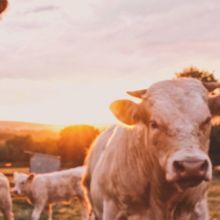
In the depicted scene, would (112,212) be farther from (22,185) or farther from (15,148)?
(15,148)

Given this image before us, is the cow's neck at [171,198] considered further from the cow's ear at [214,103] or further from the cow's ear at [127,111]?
the cow's ear at [214,103]

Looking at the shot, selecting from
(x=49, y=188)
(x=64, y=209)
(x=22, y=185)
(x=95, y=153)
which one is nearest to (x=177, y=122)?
(x=95, y=153)

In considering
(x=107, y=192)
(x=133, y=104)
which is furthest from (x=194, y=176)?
(x=107, y=192)

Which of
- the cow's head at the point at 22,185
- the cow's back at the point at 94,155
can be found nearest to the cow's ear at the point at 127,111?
the cow's back at the point at 94,155

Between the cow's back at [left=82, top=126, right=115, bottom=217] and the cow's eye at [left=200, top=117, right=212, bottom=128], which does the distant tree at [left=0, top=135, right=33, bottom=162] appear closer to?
the cow's back at [left=82, top=126, right=115, bottom=217]

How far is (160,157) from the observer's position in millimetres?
6980

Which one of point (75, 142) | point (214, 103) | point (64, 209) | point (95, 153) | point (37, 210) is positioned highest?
point (214, 103)

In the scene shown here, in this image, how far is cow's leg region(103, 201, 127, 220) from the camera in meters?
7.83

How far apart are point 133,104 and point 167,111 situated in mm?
539

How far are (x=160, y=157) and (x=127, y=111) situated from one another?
0.65 m

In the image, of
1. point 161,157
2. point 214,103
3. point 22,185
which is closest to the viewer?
point 161,157

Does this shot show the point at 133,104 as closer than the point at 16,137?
Yes

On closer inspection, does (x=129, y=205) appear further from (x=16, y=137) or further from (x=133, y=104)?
(x=16, y=137)

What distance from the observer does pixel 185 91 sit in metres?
7.18
